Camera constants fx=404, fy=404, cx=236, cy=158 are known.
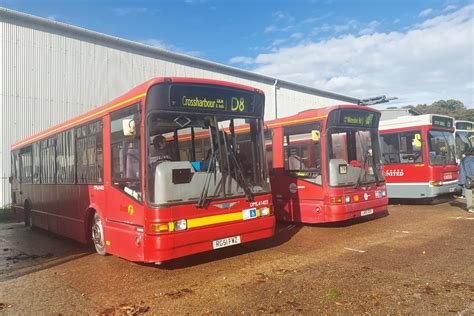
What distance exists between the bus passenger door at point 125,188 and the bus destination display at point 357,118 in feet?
16.9

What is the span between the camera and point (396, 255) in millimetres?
6668

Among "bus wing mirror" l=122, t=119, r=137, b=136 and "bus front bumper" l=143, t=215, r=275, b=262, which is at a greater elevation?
"bus wing mirror" l=122, t=119, r=137, b=136

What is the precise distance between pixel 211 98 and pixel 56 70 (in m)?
13.6

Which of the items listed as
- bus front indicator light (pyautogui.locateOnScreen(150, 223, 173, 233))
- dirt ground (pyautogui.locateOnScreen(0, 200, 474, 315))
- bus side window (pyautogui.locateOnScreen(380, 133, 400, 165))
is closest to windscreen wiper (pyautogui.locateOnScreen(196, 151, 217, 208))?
bus front indicator light (pyautogui.locateOnScreen(150, 223, 173, 233))

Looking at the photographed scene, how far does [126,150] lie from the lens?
21.0 ft

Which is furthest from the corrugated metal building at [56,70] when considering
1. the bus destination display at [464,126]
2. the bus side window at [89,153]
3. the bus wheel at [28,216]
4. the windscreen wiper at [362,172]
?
the bus destination display at [464,126]

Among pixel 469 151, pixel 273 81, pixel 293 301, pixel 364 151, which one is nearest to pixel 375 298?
pixel 293 301

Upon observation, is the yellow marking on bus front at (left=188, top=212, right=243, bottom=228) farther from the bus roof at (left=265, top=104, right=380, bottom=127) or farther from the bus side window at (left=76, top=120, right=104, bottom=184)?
the bus roof at (left=265, top=104, right=380, bottom=127)

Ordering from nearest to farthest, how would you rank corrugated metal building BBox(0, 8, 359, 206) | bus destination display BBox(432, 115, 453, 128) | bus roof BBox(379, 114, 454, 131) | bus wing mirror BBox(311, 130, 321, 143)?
bus wing mirror BBox(311, 130, 321, 143), bus roof BBox(379, 114, 454, 131), bus destination display BBox(432, 115, 453, 128), corrugated metal building BBox(0, 8, 359, 206)

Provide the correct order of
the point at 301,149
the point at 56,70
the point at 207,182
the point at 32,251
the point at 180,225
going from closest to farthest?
the point at 180,225, the point at 207,182, the point at 32,251, the point at 301,149, the point at 56,70

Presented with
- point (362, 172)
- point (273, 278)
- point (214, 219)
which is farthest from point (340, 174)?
point (273, 278)

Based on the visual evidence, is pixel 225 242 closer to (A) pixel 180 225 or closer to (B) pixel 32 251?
(A) pixel 180 225

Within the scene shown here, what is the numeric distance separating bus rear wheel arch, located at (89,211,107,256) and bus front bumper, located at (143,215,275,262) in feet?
6.04

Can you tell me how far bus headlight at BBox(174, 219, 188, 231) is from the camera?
229 inches
